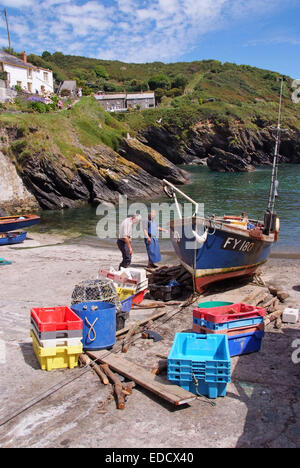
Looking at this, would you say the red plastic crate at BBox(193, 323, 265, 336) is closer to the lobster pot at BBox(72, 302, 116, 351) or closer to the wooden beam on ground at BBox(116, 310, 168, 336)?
the wooden beam on ground at BBox(116, 310, 168, 336)

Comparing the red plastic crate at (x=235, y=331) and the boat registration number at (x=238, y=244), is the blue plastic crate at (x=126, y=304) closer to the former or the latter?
the red plastic crate at (x=235, y=331)

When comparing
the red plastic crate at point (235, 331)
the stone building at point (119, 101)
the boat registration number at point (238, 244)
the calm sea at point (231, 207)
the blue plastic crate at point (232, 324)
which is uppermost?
the stone building at point (119, 101)

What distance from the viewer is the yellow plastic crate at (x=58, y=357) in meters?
6.29

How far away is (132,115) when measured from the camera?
89.4 meters

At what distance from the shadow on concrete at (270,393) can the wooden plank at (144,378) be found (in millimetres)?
767

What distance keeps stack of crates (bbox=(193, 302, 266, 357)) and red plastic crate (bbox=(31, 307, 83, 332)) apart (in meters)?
2.17

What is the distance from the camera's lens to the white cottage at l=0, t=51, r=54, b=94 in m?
51.7

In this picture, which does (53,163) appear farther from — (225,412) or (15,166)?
(225,412)

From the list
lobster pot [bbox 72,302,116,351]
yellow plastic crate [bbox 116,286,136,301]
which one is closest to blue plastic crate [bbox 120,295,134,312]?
yellow plastic crate [bbox 116,286,136,301]

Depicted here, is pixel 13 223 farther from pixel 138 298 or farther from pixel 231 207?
pixel 231 207

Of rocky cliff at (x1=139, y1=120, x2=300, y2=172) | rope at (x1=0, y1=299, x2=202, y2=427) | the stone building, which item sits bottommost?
rope at (x1=0, y1=299, x2=202, y2=427)

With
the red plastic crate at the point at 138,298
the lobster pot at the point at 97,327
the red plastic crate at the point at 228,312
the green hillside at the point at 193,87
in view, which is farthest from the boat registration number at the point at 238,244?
the green hillside at the point at 193,87

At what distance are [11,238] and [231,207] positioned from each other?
61.1 feet
